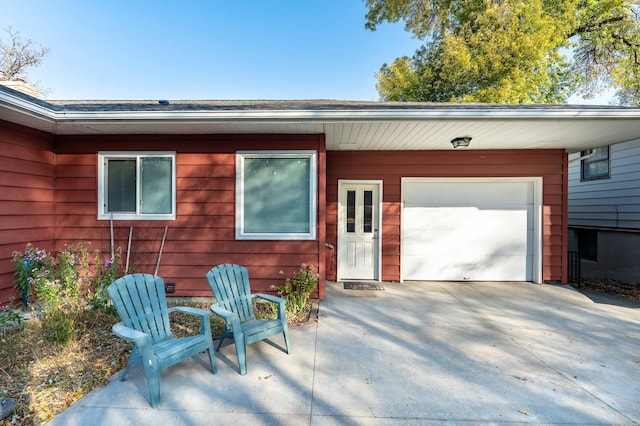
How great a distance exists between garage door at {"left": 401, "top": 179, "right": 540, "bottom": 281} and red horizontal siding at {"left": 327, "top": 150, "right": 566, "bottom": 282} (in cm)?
17

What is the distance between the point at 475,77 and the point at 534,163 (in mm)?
5774

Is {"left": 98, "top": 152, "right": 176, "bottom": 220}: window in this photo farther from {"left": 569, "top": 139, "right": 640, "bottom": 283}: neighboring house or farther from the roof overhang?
{"left": 569, "top": 139, "right": 640, "bottom": 283}: neighboring house

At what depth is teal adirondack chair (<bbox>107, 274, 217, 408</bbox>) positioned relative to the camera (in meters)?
2.01

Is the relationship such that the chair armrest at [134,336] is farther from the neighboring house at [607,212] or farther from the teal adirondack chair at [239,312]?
the neighboring house at [607,212]

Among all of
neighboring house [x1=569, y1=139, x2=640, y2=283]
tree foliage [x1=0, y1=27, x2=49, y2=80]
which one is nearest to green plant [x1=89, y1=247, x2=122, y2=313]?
neighboring house [x1=569, y1=139, x2=640, y2=283]

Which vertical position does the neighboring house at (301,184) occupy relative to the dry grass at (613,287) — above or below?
above

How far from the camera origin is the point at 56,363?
2.49 metres

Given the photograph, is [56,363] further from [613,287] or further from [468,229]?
[613,287]

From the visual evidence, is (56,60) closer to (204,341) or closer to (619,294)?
(204,341)

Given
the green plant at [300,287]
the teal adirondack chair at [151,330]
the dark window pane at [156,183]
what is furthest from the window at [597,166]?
the dark window pane at [156,183]

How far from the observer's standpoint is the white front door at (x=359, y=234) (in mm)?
5488

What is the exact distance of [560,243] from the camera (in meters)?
5.34

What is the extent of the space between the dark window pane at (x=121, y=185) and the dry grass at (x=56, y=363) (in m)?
1.59

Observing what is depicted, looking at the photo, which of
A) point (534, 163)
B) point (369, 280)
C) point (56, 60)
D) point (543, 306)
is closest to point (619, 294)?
point (543, 306)
